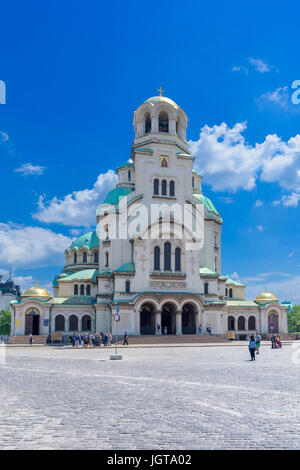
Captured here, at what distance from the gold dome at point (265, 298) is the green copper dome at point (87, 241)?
26.0 m

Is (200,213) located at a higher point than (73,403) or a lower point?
higher

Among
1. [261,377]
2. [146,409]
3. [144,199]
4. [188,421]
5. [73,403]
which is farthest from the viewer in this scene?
[144,199]

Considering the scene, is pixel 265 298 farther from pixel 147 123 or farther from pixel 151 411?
pixel 151 411

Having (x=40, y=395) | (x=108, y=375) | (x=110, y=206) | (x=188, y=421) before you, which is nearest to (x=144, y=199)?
(x=110, y=206)

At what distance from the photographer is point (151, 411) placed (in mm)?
10594

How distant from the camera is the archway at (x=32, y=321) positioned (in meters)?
52.9

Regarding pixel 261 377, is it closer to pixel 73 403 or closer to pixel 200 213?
pixel 73 403

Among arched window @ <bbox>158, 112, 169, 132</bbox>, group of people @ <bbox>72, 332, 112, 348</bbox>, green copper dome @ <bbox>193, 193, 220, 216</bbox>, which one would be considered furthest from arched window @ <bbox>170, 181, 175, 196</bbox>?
group of people @ <bbox>72, 332, 112, 348</bbox>

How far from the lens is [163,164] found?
185ft

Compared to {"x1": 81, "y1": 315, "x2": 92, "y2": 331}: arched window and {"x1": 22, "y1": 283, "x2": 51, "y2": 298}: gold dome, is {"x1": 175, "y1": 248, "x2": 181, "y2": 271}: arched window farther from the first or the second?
{"x1": 22, "y1": 283, "x2": 51, "y2": 298}: gold dome

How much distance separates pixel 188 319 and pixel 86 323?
13169 mm

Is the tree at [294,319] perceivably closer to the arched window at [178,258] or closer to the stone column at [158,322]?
the arched window at [178,258]

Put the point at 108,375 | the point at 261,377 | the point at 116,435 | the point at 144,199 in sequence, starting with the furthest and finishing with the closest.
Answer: the point at 144,199 → the point at 108,375 → the point at 261,377 → the point at 116,435
